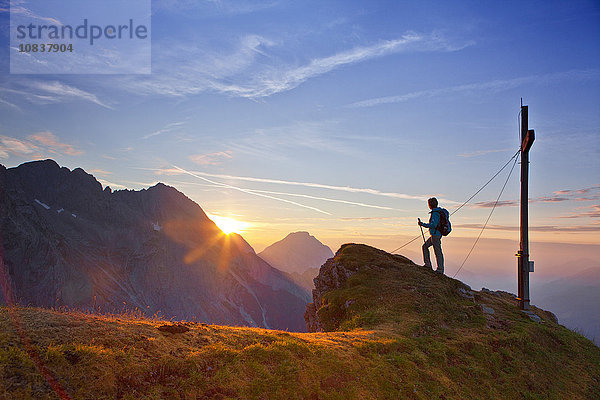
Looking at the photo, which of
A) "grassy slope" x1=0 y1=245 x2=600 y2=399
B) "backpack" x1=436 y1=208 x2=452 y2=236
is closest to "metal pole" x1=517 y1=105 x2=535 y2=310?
"grassy slope" x1=0 y1=245 x2=600 y2=399

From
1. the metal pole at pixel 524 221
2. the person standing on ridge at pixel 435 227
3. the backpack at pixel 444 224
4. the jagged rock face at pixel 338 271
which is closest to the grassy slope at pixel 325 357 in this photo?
the metal pole at pixel 524 221

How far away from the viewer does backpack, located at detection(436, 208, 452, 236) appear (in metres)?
22.0

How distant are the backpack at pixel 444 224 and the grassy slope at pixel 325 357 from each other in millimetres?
4622

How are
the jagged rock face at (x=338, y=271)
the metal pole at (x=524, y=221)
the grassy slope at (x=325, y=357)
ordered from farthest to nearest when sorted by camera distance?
the jagged rock face at (x=338, y=271)
the metal pole at (x=524, y=221)
the grassy slope at (x=325, y=357)

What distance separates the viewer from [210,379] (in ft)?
25.2

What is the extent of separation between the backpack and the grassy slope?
462 centimetres

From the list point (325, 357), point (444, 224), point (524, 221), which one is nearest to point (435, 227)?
point (444, 224)

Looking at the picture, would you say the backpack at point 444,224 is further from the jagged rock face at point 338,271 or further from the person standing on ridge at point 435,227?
the jagged rock face at point 338,271

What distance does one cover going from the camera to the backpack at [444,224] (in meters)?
22.0

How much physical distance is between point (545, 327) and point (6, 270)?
210291 millimetres

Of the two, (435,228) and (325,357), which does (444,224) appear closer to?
(435,228)

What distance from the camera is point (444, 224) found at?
72.1 feet

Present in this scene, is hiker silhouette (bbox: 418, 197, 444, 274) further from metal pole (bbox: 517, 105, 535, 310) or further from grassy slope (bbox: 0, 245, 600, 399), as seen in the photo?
metal pole (bbox: 517, 105, 535, 310)

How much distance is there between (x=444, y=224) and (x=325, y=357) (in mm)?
15596
